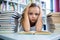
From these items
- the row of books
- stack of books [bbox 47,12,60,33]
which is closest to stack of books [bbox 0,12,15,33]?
stack of books [bbox 47,12,60,33]

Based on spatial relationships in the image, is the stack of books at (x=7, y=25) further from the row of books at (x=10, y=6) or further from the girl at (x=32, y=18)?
the row of books at (x=10, y=6)

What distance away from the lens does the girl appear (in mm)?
722

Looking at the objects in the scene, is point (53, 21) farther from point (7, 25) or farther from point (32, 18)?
point (7, 25)

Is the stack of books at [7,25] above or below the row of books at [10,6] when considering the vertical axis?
below

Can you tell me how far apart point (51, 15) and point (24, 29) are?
0.18 m

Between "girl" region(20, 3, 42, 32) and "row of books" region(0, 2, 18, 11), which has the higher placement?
"row of books" region(0, 2, 18, 11)

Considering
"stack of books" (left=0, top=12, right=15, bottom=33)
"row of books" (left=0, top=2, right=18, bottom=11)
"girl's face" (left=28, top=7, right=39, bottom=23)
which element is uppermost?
"row of books" (left=0, top=2, right=18, bottom=11)

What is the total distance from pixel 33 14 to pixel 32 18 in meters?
0.02

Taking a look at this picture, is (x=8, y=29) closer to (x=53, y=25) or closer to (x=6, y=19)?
(x=6, y=19)

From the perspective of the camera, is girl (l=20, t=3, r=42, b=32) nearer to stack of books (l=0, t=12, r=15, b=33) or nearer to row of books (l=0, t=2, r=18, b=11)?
stack of books (l=0, t=12, r=15, b=33)

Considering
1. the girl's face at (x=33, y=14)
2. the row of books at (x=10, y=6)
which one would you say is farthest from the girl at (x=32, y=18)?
the row of books at (x=10, y=6)

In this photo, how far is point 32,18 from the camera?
2.46ft

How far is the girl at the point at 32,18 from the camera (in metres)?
0.72

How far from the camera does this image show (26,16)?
0.73 metres
